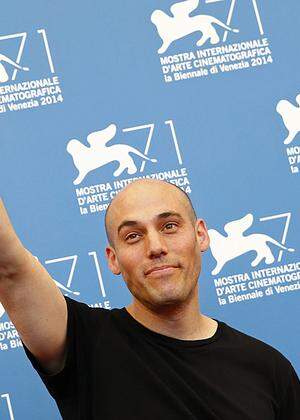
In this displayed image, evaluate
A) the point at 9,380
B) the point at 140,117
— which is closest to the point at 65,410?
the point at 9,380

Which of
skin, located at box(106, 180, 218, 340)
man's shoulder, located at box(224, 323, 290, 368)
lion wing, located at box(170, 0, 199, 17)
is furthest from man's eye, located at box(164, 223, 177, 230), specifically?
lion wing, located at box(170, 0, 199, 17)

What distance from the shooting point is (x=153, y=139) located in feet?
7.45

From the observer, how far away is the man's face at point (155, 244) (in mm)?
1553

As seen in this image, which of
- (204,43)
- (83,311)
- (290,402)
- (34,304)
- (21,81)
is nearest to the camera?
(34,304)

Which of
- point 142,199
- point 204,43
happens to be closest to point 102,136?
point 204,43

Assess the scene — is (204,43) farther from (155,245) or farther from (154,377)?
(154,377)

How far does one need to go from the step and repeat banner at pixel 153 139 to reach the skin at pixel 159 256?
1.83 feet

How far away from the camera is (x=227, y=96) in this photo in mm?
2336

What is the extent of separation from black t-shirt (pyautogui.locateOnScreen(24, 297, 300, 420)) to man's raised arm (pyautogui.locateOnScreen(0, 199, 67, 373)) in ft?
0.08

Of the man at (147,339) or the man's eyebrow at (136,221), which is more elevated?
the man's eyebrow at (136,221)

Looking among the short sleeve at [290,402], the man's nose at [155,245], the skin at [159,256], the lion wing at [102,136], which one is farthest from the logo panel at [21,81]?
the short sleeve at [290,402]

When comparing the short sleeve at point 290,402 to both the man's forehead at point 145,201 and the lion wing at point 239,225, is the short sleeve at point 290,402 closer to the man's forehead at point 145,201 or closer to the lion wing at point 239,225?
the man's forehead at point 145,201

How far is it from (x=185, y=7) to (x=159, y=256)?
3.44 ft

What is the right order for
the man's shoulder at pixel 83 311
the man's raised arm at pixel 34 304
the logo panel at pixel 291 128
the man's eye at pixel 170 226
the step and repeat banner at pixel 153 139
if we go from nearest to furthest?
1. the man's raised arm at pixel 34 304
2. the man's shoulder at pixel 83 311
3. the man's eye at pixel 170 226
4. the step and repeat banner at pixel 153 139
5. the logo panel at pixel 291 128
